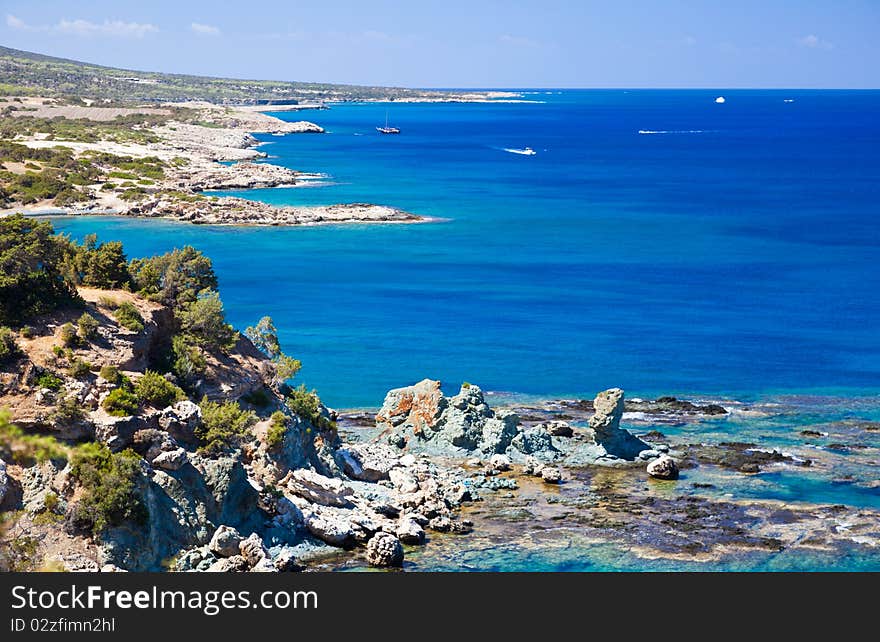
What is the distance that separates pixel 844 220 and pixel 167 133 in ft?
411

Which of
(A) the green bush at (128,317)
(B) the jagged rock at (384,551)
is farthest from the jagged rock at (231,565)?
(A) the green bush at (128,317)

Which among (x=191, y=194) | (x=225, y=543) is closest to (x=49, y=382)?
(x=225, y=543)

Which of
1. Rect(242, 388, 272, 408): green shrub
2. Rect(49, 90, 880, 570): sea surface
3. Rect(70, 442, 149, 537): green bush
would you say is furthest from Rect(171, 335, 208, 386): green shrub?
Rect(49, 90, 880, 570): sea surface

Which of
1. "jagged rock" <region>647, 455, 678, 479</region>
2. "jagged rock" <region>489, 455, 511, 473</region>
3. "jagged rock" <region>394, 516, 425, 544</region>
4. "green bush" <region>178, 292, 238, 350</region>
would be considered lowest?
"jagged rock" <region>489, 455, 511, 473</region>

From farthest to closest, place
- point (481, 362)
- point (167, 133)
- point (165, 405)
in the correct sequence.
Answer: point (167, 133) < point (481, 362) < point (165, 405)

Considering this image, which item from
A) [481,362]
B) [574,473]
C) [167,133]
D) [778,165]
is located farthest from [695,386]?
[167,133]

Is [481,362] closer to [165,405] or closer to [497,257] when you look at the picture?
[165,405]

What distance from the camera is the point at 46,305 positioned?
1355 inches

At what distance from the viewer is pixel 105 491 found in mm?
28391

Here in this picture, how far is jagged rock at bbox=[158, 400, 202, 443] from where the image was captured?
32250 mm

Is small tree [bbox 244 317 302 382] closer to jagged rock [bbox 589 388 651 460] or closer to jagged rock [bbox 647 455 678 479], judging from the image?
jagged rock [bbox 589 388 651 460]

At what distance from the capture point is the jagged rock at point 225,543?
99.9 feet

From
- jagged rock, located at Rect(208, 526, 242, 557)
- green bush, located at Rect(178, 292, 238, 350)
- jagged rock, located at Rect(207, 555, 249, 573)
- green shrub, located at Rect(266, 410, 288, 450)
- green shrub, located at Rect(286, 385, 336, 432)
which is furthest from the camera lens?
green shrub, located at Rect(286, 385, 336, 432)

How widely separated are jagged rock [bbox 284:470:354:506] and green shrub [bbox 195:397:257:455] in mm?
2331
